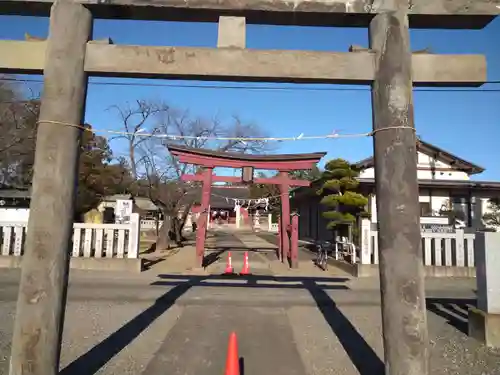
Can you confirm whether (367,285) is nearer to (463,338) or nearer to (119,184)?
(463,338)

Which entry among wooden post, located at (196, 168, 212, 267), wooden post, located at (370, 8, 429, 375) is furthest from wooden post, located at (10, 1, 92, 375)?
wooden post, located at (196, 168, 212, 267)

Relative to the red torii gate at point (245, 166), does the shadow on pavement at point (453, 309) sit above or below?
below

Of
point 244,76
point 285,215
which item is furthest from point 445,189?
point 244,76

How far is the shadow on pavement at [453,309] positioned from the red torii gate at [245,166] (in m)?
6.45

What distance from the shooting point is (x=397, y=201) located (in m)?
3.89

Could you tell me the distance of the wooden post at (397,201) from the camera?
3742 millimetres

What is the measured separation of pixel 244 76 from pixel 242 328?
428 cm

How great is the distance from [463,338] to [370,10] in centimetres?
499

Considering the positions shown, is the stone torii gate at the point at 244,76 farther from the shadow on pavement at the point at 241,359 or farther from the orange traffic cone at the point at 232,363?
the orange traffic cone at the point at 232,363

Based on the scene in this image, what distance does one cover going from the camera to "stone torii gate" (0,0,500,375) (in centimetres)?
377

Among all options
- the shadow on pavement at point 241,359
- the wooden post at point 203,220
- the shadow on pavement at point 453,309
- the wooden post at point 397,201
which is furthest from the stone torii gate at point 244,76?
the wooden post at point 203,220

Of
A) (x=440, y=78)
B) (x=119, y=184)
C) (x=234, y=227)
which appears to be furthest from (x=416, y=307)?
(x=234, y=227)

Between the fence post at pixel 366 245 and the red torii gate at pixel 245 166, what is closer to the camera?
the fence post at pixel 366 245

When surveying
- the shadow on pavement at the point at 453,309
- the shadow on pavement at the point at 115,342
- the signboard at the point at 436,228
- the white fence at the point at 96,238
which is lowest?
the shadow on pavement at the point at 115,342
